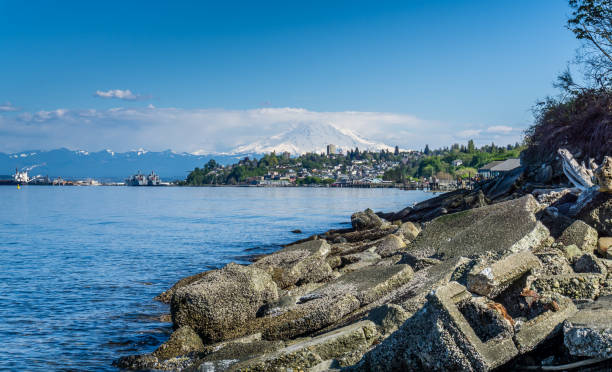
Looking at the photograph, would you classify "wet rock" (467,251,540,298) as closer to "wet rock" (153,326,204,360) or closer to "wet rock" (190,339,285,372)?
"wet rock" (190,339,285,372)

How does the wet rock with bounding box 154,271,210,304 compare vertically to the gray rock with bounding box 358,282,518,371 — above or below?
below

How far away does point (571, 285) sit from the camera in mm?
6727

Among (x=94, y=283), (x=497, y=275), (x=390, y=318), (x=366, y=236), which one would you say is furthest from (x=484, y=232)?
(x=94, y=283)

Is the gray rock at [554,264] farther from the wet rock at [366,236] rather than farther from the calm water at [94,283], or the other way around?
the wet rock at [366,236]

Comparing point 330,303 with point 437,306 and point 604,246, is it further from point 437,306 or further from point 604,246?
point 604,246

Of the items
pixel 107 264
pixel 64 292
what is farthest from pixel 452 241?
pixel 107 264

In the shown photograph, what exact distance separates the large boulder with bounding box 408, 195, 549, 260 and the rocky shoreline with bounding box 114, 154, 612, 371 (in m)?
0.03

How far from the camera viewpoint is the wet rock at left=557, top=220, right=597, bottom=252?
370 inches

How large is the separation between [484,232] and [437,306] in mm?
4980

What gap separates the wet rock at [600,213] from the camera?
34.0ft

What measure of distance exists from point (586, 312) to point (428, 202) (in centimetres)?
2778

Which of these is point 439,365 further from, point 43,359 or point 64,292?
point 64,292

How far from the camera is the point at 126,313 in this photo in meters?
13.5

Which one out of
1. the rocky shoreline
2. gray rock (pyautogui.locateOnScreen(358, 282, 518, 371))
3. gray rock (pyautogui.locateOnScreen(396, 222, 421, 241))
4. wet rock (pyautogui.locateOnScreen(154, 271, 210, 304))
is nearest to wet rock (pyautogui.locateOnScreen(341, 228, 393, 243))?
gray rock (pyautogui.locateOnScreen(396, 222, 421, 241))
